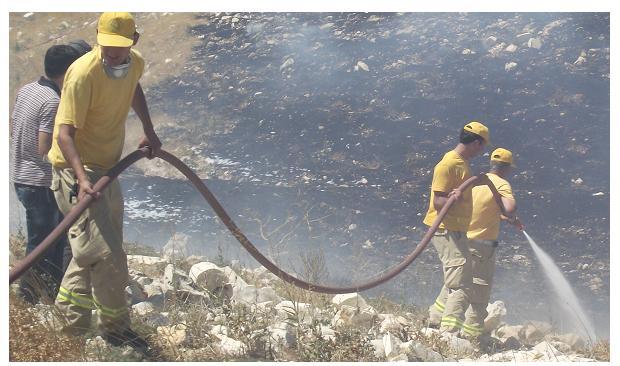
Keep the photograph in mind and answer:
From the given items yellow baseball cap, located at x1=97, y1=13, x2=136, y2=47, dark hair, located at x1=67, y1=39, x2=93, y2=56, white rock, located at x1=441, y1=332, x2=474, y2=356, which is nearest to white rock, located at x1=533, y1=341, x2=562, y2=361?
white rock, located at x1=441, y1=332, x2=474, y2=356

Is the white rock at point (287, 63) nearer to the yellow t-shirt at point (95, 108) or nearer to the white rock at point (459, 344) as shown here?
the white rock at point (459, 344)

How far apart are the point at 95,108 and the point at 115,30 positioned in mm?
378

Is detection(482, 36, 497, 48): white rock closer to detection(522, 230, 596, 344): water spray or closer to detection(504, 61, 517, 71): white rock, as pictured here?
detection(504, 61, 517, 71): white rock

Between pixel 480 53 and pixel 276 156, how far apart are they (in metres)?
3.37

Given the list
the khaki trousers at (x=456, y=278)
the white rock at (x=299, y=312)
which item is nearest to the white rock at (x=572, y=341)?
the khaki trousers at (x=456, y=278)

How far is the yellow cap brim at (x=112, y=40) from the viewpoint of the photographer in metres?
3.85

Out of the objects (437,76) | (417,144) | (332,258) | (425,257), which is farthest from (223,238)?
(437,76)

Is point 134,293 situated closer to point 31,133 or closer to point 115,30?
point 31,133

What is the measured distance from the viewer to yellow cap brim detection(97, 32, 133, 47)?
3.85 metres

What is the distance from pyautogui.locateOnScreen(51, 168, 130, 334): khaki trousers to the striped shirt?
2.23 ft

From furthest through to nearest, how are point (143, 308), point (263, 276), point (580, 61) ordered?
point (580, 61) → point (263, 276) → point (143, 308)

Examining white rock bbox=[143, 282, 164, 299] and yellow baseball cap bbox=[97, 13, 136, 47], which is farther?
white rock bbox=[143, 282, 164, 299]

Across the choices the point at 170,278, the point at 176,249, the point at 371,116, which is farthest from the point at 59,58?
the point at 371,116

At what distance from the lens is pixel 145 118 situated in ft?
14.3
